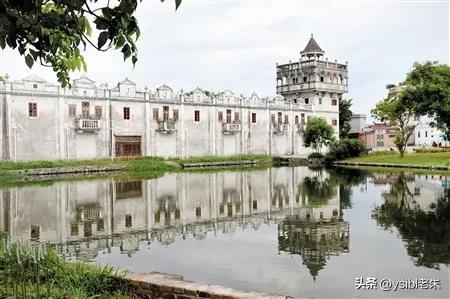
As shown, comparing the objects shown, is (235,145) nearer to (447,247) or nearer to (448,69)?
(448,69)

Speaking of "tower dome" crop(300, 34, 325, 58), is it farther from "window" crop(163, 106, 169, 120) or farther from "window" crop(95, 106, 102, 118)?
"window" crop(95, 106, 102, 118)

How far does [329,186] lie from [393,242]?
498 inches

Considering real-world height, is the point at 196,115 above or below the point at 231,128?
above

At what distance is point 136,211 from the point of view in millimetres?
15000

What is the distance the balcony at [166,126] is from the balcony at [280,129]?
12.9m

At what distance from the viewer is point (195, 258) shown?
9000mm

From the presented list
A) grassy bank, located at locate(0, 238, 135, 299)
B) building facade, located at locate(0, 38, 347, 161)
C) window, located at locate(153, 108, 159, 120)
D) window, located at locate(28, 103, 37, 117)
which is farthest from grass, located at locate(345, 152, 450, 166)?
grassy bank, located at locate(0, 238, 135, 299)

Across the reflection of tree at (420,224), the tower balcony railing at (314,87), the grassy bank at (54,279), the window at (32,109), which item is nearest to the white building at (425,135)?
the tower balcony railing at (314,87)

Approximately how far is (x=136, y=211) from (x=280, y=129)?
3842 cm

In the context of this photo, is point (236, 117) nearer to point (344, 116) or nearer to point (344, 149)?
point (344, 149)

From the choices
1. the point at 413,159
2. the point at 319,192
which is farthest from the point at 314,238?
the point at 413,159

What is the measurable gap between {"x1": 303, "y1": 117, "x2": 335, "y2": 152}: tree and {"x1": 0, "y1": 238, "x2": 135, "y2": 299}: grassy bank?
44520 mm

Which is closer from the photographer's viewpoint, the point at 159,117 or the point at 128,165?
the point at 128,165

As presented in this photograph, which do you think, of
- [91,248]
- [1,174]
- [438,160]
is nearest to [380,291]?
[91,248]
